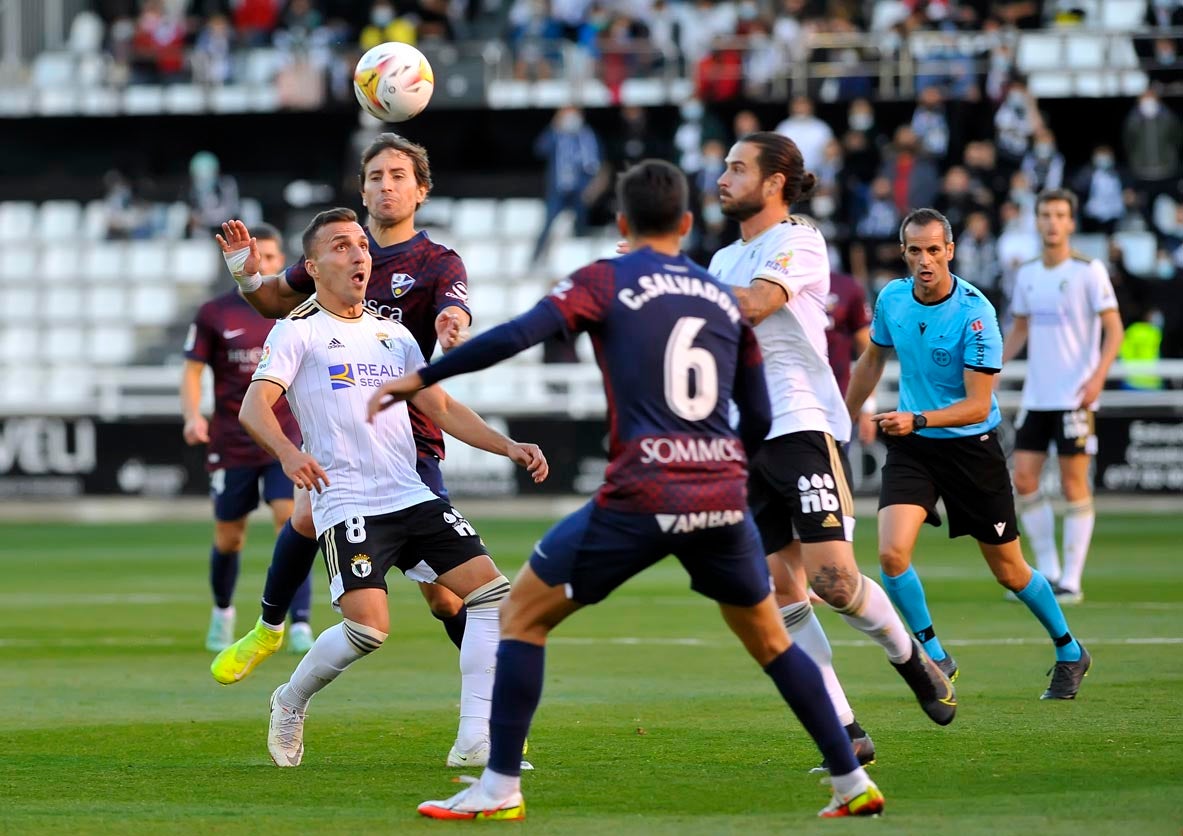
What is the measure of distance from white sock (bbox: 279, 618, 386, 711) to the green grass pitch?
0.98 feet

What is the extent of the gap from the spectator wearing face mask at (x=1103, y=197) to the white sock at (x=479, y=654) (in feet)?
64.0

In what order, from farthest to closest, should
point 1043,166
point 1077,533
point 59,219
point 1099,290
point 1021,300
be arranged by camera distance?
1. point 59,219
2. point 1043,166
3. point 1021,300
4. point 1077,533
5. point 1099,290

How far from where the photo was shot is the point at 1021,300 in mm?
13633

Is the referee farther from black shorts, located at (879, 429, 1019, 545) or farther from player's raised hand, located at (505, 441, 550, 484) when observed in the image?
player's raised hand, located at (505, 441, 550, 484)

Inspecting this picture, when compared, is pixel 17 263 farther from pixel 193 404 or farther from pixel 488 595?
pixel 488 595

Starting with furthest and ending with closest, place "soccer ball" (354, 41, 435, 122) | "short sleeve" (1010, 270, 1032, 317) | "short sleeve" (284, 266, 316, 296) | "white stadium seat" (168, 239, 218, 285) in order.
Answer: "white stadium seat" (168, 239, 218, 285)
"short sleeve" (1010, 270, 1032, 317)
"soccer ball" (354, 41, 435, 122)
"short sleeve" (284, 266, 316, 296)

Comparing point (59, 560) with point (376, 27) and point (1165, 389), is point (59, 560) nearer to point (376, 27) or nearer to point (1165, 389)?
point (1165, 389)

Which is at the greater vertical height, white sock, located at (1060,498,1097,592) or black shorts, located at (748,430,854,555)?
black shorts, located at (748,430,854,555)

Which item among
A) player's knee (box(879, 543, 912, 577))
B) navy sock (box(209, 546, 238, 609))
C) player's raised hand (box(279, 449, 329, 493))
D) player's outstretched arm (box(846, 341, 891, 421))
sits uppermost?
player's outstretched arm (box(846, 341, 891, 421))

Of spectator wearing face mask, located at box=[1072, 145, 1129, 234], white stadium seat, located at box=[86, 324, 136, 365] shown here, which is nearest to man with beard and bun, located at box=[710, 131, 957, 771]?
spectator wearing face mask, located at box=[1072, 145, 1129, 234]

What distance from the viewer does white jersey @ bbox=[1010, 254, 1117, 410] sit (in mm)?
13344

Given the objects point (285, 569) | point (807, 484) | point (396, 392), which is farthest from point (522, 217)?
point (396, 392)

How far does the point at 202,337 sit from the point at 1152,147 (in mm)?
16917

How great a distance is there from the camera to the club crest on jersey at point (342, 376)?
749cm
